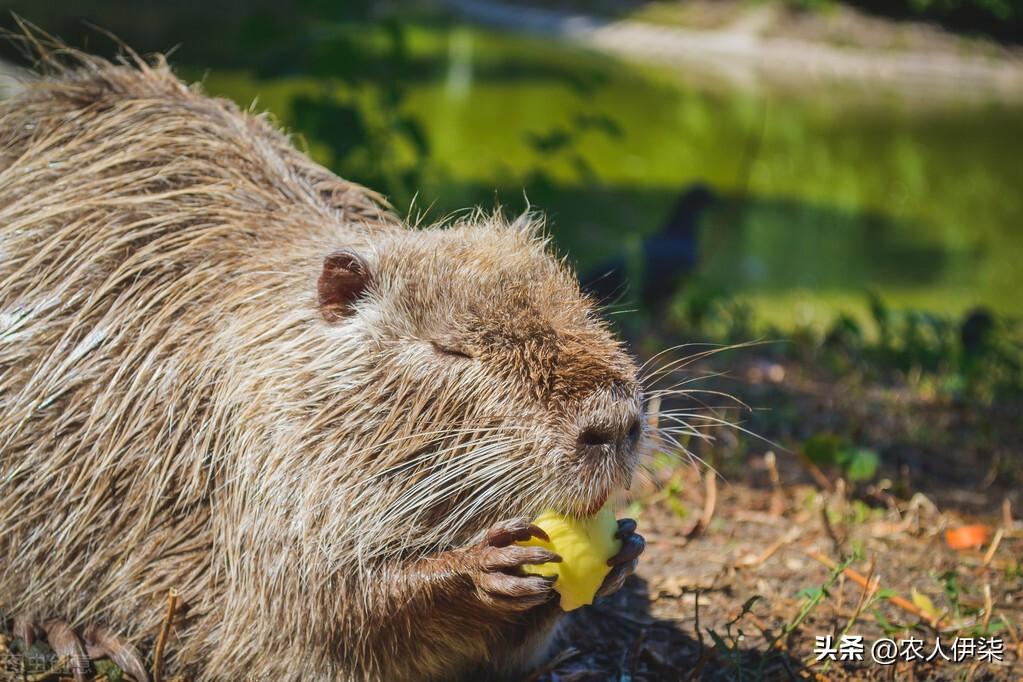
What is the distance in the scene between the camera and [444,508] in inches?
86.2

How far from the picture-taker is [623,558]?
2.21 metres

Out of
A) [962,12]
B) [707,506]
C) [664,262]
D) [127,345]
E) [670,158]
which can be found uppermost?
[127,345]

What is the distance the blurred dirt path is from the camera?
18641 mm

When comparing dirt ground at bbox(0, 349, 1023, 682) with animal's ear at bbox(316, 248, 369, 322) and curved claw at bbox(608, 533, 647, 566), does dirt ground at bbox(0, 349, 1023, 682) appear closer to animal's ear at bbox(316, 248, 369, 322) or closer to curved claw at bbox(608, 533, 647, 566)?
curved claw at bbox(608, 533, 647, 566)

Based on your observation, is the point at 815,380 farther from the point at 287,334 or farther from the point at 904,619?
the point at 287,334

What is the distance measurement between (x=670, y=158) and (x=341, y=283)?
10489 millimetres

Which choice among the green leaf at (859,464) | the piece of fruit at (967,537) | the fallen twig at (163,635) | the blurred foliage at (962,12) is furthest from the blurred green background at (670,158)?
the blurred foliage at (962,12)

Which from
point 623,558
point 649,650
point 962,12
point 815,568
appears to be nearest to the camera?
point 623,558

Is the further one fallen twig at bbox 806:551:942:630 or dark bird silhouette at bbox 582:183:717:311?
dark bird silhouette at bbox 582:183:717:311

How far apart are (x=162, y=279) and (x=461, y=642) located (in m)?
1.10

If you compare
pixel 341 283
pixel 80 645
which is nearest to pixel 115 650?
pixel 80 645

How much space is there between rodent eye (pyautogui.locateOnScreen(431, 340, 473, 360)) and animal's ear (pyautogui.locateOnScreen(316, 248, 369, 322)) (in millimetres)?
220

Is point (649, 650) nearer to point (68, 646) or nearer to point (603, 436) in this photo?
point (603, 436)

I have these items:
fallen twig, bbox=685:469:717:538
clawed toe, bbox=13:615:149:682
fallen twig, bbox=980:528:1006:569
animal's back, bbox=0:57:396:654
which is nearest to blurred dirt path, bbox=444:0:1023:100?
fallen twig, bbox=685:469:717:538
